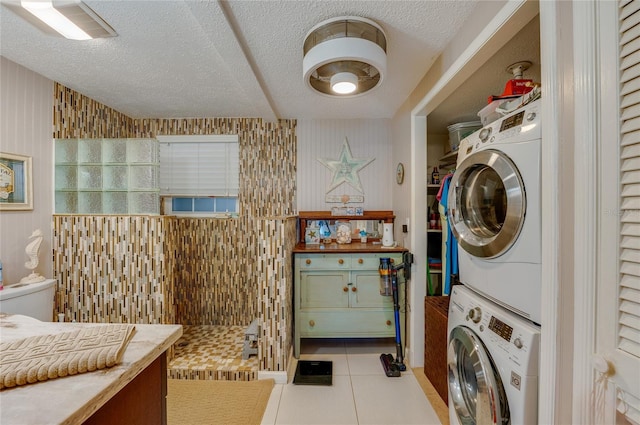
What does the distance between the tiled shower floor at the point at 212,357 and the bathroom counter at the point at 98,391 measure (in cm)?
133

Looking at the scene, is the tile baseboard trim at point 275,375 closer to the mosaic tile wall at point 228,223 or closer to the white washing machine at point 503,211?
the mosaic tile wall at point 228,223

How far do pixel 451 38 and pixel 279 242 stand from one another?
5.82 ft

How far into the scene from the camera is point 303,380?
2057 millimetres

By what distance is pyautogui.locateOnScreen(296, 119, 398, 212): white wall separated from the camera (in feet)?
9.97

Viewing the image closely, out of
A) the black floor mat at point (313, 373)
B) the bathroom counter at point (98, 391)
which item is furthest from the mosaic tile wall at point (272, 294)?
the bathroom counter at point (98, 391)

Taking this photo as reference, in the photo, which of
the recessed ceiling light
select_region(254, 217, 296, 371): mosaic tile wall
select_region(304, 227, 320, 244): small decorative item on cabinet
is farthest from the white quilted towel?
select_region(304, 227, 320, 244): small decorative item on cabinet

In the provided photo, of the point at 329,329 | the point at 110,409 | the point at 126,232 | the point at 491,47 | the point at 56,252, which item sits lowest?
the point at 329,329

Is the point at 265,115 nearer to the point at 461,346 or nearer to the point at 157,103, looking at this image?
the point at 157,103

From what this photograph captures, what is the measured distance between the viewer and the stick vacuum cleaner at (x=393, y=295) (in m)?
2.22

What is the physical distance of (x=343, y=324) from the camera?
2400mm

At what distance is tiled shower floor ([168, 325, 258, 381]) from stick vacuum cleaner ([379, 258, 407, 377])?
1.11m

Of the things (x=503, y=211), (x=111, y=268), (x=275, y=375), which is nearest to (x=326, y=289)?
(x=275, y=375)

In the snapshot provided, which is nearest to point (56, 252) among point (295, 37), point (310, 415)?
point (310, 415)

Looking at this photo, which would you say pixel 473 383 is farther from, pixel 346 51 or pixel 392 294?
pixel 346 51
